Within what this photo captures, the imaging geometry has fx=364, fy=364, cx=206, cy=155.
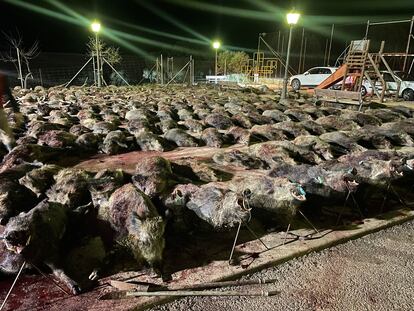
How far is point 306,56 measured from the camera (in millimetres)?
27250

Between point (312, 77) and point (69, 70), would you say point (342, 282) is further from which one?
point (69, 70)

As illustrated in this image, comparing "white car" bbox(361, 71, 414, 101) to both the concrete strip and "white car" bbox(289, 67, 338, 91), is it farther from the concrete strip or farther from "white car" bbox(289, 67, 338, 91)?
the concrete strip

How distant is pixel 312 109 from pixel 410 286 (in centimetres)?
877

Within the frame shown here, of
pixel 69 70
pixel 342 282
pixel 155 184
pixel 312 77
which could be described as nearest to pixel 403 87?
pixel 312 77

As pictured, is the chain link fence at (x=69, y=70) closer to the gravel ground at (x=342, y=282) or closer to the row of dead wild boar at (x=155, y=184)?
the row of dead wild boar at (x=155, y=184)

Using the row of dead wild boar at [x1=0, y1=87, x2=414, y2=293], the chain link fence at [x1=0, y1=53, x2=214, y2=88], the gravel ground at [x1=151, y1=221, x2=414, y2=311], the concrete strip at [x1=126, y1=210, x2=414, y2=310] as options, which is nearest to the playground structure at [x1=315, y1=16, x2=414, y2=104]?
the row of dead wild boar at [x1=0, y1=87, x2=414, y2=293]

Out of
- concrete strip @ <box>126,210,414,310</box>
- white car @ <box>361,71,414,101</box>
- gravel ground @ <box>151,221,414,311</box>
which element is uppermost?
white car @ <box>361,71,414,101</box>

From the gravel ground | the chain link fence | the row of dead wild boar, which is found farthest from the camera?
the chain link fence

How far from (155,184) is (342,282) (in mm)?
2624

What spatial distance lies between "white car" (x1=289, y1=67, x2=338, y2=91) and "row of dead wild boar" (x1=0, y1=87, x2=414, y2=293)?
14.2m

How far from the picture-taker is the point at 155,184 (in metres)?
5.02

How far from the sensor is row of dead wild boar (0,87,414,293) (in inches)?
151

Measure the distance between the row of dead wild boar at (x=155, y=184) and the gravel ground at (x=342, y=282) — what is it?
2.26ft

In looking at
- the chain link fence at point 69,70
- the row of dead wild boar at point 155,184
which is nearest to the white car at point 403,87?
the row of dead wild boar at point 155,184
